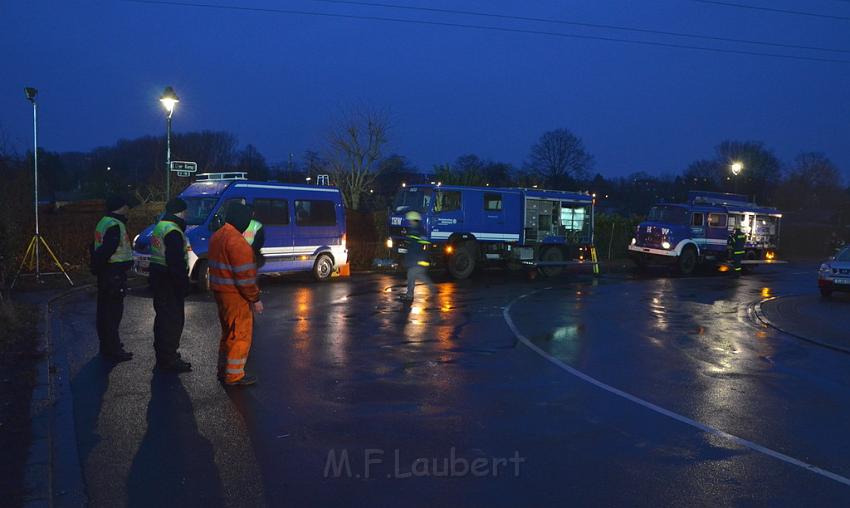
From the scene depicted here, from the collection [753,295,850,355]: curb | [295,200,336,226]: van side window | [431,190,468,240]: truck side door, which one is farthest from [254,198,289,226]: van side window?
[753,295,850,355]: curb

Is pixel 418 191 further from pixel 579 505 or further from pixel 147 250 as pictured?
pixel 579 505

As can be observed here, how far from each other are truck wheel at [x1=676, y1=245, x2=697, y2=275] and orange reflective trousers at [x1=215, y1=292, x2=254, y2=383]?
22026 mm

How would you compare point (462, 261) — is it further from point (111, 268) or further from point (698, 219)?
point (111, 268)

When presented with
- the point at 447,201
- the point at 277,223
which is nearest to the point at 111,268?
the point at 277,223

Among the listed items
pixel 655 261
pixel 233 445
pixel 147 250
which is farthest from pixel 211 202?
pixel 655 261

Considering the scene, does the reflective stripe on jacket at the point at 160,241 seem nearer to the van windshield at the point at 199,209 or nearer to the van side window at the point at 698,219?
the van windshield at the point at 199,209

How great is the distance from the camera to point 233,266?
7250 mm

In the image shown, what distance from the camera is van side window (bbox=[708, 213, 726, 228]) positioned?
1095 inches

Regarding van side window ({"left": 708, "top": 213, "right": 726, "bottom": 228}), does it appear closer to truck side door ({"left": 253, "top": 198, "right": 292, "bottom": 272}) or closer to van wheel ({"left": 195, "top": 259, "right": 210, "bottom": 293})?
truck side door ({"left": 253, "top": 198, "right": 292, "bottom": 272})

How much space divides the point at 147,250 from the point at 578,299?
9.26 metres

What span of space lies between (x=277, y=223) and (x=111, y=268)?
9.25 meters

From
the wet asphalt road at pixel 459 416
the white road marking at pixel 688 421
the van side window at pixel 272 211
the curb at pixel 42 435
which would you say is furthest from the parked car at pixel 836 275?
the curb at pixel 42 435

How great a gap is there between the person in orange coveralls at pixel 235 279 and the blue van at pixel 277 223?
344 inches

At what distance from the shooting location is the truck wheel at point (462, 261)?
21.2m
